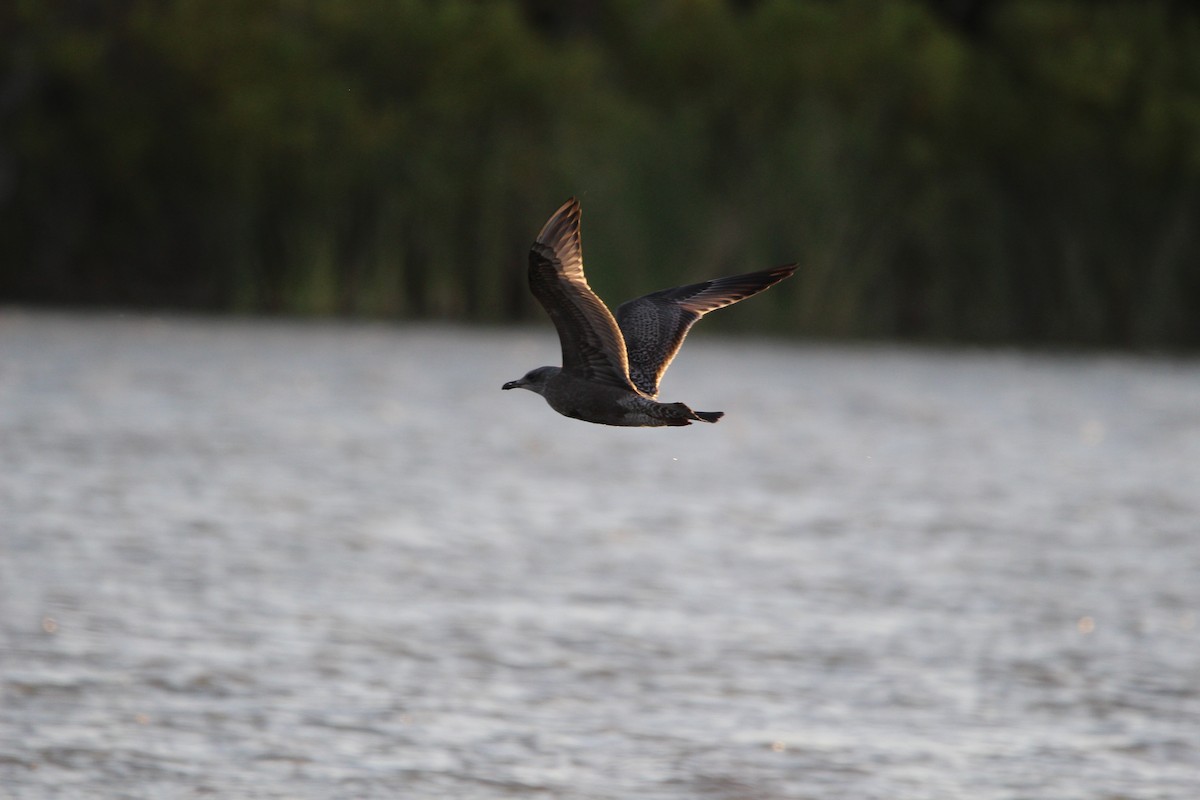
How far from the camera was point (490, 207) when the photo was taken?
148 feet

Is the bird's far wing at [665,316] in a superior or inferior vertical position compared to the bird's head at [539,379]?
superior

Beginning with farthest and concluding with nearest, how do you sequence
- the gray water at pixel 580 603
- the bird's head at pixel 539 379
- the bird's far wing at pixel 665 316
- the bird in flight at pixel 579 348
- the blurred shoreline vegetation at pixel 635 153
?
the blurred shoreline vegetation at pixel 635 153
the gray water at pixel 580 603
the bird's far wing at pixel 665 316
the bird's head at pixel 539 379
the bird in flight at pixel 579 348

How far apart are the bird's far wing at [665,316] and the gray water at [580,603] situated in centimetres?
421

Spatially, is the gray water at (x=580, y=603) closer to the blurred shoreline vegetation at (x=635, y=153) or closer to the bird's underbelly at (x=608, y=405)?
the bird's underbelly at (x=608, y=405)

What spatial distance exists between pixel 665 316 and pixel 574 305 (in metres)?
1.46

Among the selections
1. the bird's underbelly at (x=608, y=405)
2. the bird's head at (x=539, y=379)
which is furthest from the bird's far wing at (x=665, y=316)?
the bird's underbelly at (x=608, y=405)

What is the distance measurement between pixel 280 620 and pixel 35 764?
4.63 metres

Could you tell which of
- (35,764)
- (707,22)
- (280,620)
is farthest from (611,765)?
(707,22)

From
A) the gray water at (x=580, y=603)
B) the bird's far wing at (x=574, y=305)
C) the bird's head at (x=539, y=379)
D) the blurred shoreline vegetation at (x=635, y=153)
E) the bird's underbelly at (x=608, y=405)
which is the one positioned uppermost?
the blurred shoreline vegetation at (x=635, y=153)

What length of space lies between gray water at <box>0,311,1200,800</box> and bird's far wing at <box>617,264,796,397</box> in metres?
4.21

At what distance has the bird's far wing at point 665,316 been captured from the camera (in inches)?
359

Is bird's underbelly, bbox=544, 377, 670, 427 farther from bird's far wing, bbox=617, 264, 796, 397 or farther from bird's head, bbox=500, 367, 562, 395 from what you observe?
bird's far wing, bbox=617, 264, 796, 397

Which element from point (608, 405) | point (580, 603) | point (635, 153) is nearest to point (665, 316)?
point (608, 405)

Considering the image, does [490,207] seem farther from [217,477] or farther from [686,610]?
[686,610]
